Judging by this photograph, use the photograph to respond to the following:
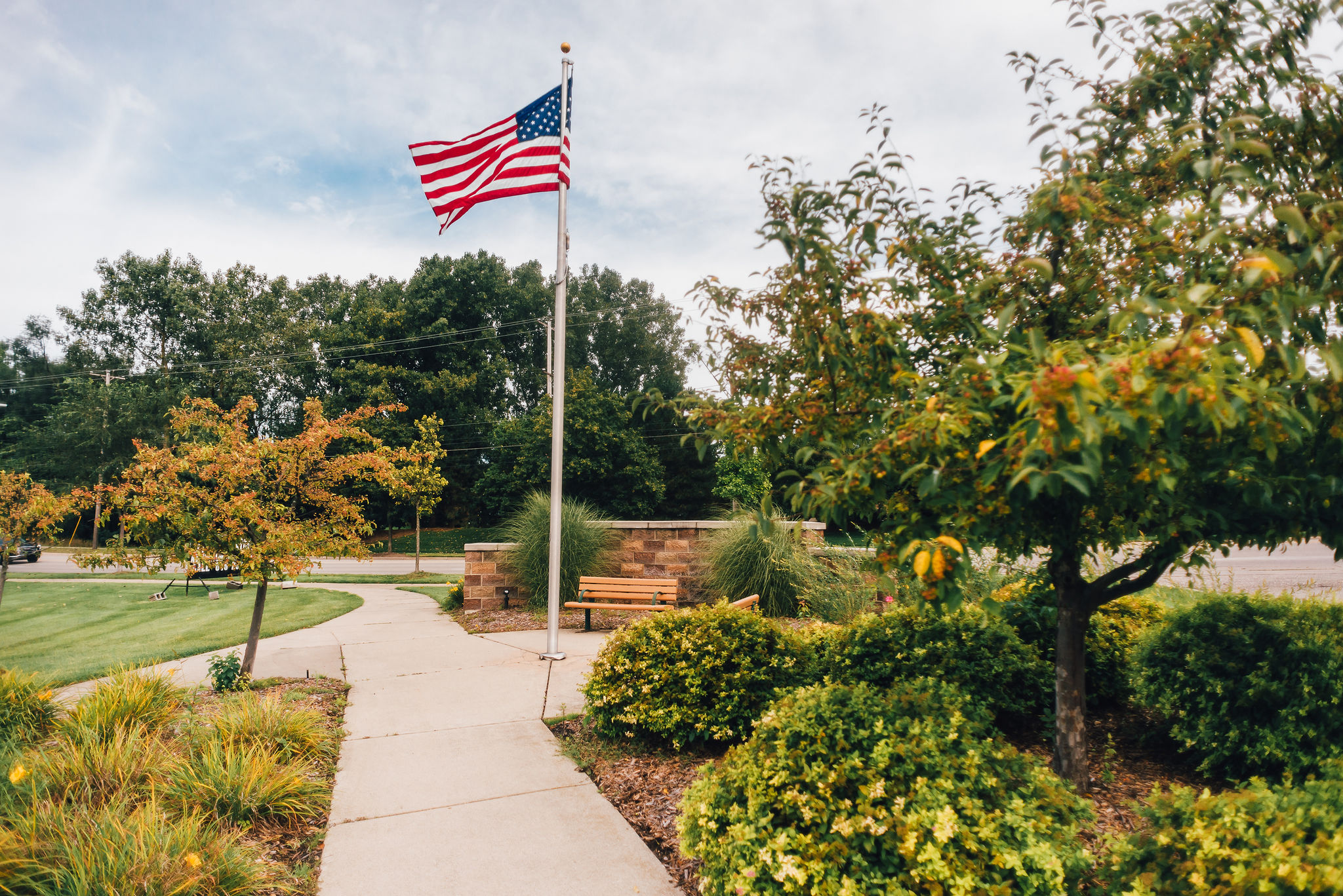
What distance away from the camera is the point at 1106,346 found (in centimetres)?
188

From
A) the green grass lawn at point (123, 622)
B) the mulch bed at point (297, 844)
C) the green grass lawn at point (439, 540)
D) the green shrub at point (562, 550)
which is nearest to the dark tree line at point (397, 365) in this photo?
the green grass lawn at point (439, 540)

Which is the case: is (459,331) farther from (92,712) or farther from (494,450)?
(92,712)

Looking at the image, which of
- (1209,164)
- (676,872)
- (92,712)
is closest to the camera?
(1209,164)

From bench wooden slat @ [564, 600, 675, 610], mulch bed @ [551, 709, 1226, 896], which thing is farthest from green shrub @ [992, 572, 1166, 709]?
bench wooden slat @ [564, 600, 675, 610]

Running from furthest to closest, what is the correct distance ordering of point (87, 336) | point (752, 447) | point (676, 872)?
point (87, 336), point (752, 447), point (676, 872)

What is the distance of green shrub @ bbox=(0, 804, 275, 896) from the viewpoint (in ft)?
7.88

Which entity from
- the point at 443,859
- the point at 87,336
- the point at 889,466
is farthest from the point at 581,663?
the point at 87,336

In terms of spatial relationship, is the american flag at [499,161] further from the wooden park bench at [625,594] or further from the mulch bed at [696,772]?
the mulch bed at [696,772]

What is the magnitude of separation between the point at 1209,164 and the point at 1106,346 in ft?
1.62

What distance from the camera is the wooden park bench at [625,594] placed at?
8633 millimetres

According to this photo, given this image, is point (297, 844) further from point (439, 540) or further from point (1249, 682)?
point (439, 540)

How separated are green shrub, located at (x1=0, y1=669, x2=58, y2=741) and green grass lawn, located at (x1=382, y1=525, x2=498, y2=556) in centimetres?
2695

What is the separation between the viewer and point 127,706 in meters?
3.97

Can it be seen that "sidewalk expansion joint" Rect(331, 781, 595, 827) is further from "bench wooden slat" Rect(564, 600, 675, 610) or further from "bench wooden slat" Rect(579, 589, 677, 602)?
"bench wooden slat" Rect(579, 589, 677, 602)
